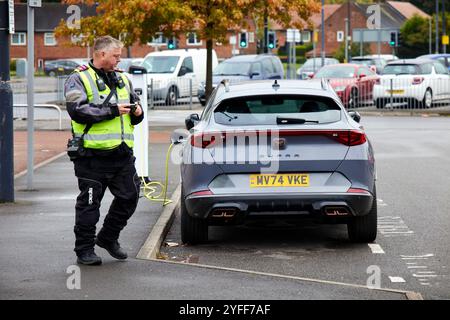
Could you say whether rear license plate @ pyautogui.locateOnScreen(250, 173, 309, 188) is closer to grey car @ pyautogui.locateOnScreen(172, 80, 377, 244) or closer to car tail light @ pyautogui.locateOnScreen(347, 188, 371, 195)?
grey car @ pyautogui.locateOnScreen(172, 80, 377, 244)

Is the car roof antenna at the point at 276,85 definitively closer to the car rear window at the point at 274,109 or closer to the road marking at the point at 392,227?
the car rear window at the point at 274,109

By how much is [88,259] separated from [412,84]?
88.0ft

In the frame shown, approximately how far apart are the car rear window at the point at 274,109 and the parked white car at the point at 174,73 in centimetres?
2608

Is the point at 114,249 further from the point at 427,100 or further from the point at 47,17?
the point at 47,17

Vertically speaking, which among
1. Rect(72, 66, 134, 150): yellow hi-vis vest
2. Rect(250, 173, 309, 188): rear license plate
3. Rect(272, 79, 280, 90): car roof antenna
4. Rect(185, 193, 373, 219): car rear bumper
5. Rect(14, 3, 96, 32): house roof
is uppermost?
Rect(14, 3, 96, 32): house roof

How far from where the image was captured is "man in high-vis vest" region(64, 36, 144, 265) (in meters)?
8.68

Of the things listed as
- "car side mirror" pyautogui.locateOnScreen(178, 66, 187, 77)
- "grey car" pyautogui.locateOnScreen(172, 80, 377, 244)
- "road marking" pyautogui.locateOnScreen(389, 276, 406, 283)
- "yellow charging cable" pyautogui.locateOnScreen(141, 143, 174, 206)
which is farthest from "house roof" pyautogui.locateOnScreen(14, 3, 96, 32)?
"road marking" pyautogui.locateOnScreen(389, 276, 406, 283)

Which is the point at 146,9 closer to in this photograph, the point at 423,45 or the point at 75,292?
the point at 75,292

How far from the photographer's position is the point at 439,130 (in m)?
26.3

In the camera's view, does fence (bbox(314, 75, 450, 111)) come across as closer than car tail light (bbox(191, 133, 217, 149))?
No

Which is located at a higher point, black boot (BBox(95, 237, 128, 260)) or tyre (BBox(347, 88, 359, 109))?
tyre (BBox(347, 88, 359, 109))

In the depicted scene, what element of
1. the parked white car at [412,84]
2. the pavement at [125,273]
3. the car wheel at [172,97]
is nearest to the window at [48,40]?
the car wheel at [172,97]

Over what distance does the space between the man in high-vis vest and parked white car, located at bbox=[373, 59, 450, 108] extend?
85.9ft
